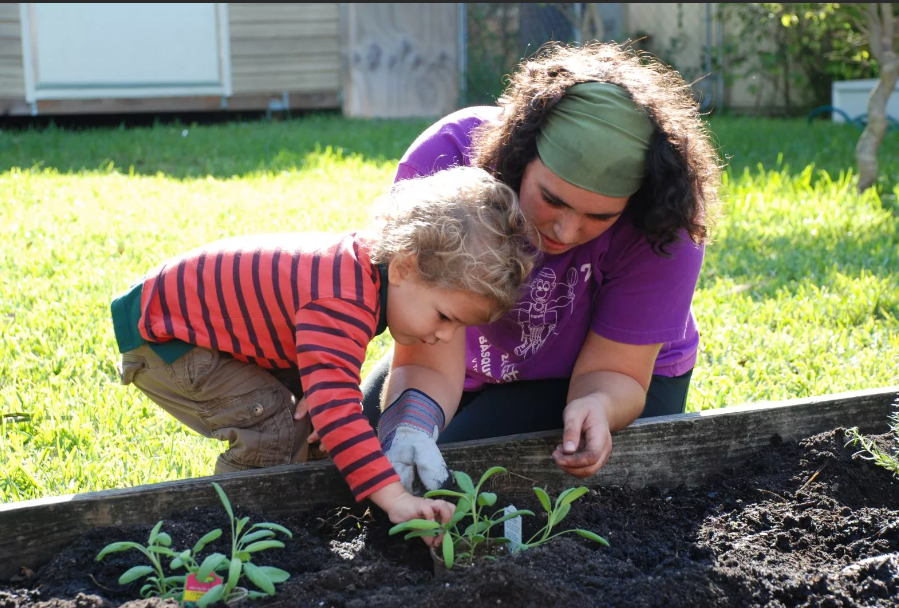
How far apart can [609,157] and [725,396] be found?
1.32 m

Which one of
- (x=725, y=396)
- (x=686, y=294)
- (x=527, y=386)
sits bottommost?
(x=725, y=396)

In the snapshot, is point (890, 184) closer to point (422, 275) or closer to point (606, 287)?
point (606, 287)

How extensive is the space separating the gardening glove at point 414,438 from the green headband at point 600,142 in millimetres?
632

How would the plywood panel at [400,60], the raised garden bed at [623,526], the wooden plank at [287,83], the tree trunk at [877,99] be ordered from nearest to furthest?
the raised garden bed at [623,526] < the tree trunk at [877,99] < the wooden plank at [287,83] < the plywood panel at [400,60]

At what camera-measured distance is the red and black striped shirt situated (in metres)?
1.82

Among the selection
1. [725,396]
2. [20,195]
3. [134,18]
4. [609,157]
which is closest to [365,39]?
[134,18]

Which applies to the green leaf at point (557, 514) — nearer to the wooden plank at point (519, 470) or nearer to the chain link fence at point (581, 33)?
the wooden plank at point (519, 470)

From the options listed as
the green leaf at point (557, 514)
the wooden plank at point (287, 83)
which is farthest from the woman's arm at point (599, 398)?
the wooden plank at point (287, 83)

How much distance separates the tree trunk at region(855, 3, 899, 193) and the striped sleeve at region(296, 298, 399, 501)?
4872 millimetres

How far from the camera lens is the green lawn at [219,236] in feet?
8.80

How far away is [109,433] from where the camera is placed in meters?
2.65

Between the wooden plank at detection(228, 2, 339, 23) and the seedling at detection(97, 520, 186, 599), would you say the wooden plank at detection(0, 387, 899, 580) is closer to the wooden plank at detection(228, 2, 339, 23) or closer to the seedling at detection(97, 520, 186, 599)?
the seedling at detection(97, 520, 186, 599)

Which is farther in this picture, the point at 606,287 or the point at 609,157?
the point at 606,287

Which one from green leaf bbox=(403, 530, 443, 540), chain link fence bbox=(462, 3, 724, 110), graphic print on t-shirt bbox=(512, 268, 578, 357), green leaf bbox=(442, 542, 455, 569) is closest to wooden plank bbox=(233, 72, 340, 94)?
chain link fence bbox=(462, 3, 724, 110)
